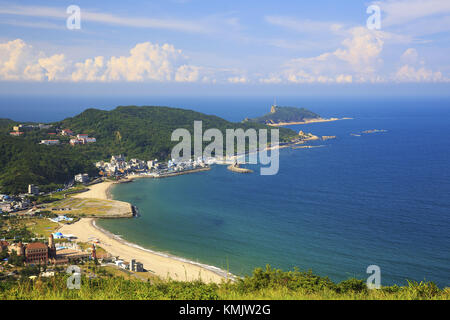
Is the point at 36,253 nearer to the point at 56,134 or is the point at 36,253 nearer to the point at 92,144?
the point at 92,144

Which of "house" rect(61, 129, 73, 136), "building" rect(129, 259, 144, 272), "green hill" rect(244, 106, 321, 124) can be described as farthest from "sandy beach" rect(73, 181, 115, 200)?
"green hill" rect(244, 106, 321, 124)

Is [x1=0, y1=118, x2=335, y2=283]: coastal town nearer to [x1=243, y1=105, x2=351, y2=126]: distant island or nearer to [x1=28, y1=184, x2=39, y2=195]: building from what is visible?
[x1=28, y1=184, x2=39, y2=195]: building

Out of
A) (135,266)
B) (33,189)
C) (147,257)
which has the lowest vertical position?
(147,257)

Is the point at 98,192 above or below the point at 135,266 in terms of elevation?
above

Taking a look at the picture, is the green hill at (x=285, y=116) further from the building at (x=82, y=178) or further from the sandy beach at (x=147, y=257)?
the sandy beach at (x=147, y=257)

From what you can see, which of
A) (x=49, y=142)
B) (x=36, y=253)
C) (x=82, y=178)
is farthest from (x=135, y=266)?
(x=49, y=142)

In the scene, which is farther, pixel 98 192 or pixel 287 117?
pixel 287 117

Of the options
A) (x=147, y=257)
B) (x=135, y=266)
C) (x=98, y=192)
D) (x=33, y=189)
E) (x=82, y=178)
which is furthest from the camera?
(x=82, y=178)

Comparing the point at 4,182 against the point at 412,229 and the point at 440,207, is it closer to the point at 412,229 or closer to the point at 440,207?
the point at 412,229
